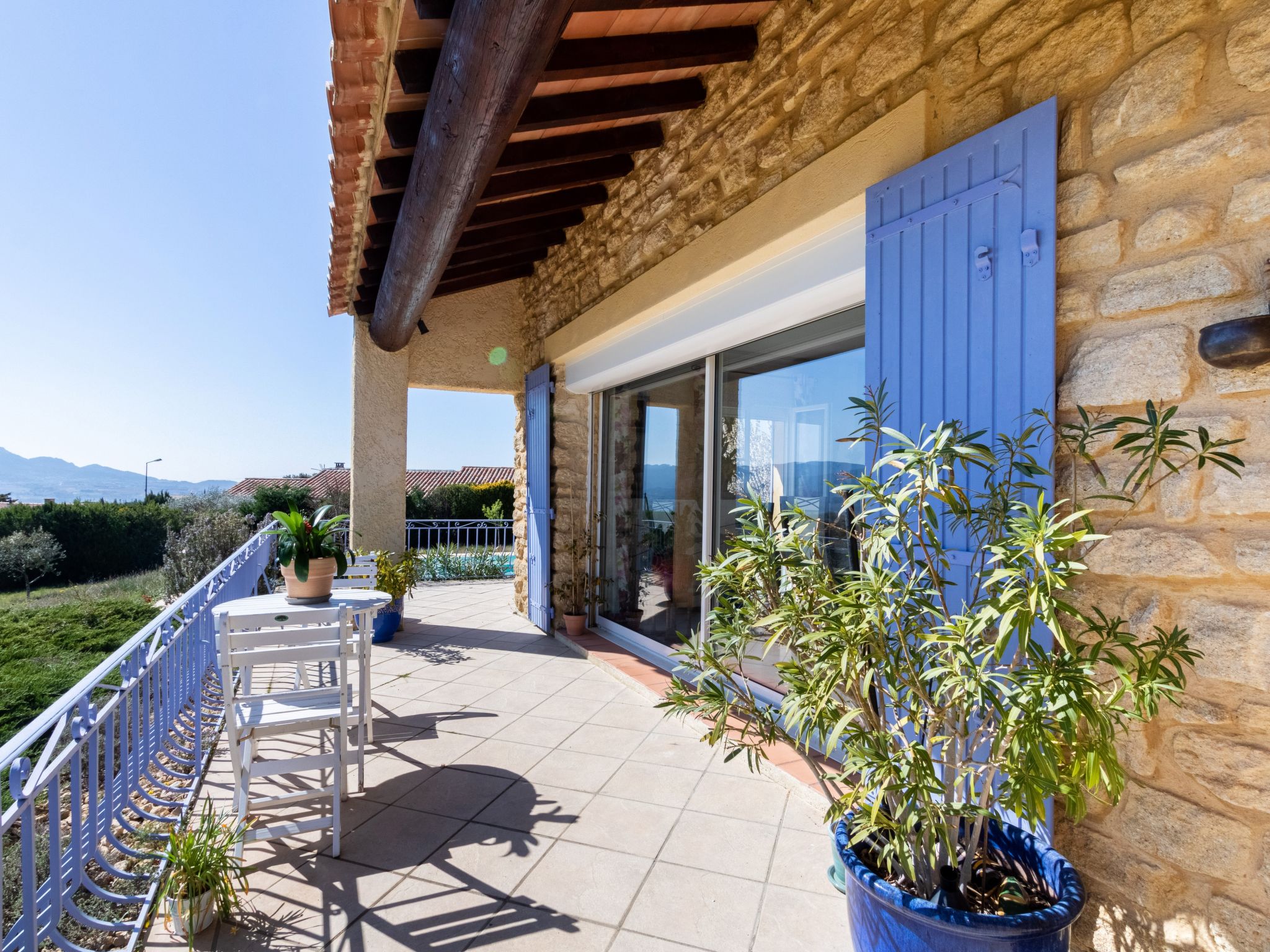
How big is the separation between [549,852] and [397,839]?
1.95 ft

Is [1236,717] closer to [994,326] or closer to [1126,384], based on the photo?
[1126,384]

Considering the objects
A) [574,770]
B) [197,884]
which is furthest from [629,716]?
[197,884]

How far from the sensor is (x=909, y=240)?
6.67 feet

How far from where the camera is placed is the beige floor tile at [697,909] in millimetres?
1829

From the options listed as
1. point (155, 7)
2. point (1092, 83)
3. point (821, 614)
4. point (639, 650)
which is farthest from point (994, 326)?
point (155, 7)

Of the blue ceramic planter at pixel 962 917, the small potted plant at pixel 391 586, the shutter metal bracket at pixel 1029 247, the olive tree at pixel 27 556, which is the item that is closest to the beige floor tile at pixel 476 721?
the small potted plant at pixel 391 586

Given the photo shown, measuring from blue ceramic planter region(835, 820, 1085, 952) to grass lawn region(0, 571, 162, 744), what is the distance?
5636 millimetres

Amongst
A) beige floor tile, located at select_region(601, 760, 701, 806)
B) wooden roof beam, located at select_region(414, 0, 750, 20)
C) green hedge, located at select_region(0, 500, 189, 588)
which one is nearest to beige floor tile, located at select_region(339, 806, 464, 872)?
beige floor tile, located at select_region(601, 760, 701, 806)

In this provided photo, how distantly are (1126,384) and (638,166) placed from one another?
3314 millimetres

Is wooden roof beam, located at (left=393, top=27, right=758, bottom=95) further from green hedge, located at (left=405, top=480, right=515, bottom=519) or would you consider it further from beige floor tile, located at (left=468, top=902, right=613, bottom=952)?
green hedge, located at (left=405, top=480, right=515, bottom=519)

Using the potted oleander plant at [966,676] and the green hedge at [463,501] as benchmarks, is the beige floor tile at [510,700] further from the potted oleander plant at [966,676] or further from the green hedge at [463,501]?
the green hedge at [463,501]

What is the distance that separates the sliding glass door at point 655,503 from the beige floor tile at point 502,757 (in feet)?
4.29

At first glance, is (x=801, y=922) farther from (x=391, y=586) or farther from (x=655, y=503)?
(x=391, y=586)

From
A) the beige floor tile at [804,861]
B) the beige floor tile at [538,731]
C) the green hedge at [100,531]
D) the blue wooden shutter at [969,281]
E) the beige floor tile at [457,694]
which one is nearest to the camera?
the blue wooden shutter at [969,281]
